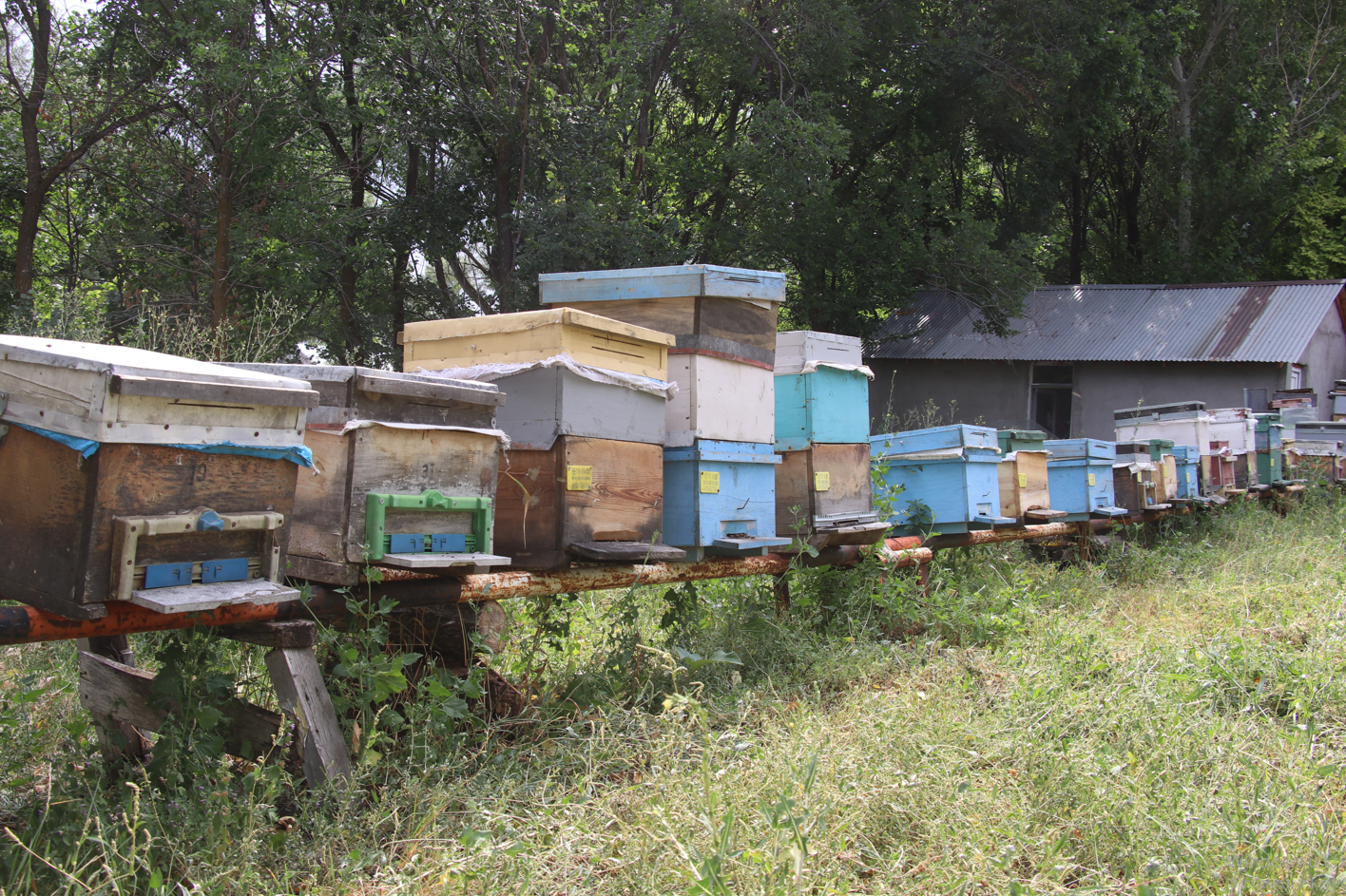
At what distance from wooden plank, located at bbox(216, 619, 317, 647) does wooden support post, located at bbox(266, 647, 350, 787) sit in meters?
0.03

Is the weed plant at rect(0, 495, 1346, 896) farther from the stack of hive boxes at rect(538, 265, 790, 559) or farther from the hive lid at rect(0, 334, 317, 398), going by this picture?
the hive lid at rect(0, 334, 317, 398)

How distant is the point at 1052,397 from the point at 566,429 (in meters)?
19.5

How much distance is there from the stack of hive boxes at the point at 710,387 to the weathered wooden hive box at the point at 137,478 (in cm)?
202

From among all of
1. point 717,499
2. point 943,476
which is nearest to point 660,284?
point 717,499

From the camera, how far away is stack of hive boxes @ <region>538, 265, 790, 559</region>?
430 centimetres

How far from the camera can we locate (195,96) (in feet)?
34.3

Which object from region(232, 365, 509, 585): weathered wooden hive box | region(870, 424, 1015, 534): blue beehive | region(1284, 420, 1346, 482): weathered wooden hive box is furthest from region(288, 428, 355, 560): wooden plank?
region(1284, 420, 1346, 482): weathered wooden hive box

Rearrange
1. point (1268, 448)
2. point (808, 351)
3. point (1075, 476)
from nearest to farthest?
point (808, 351) < point (1075, 476) < point (1268, 448)

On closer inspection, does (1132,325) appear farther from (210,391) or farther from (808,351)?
(210,391)

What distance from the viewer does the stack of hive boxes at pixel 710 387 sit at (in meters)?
4.30

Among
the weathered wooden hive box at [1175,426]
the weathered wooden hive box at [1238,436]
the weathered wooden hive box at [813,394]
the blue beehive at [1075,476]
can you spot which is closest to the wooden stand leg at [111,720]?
the weathered wooden hive box at [813,394]

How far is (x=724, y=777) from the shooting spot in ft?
9.78

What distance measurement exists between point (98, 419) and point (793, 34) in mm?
15244

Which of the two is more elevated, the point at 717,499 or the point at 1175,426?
the point at 1175,426
